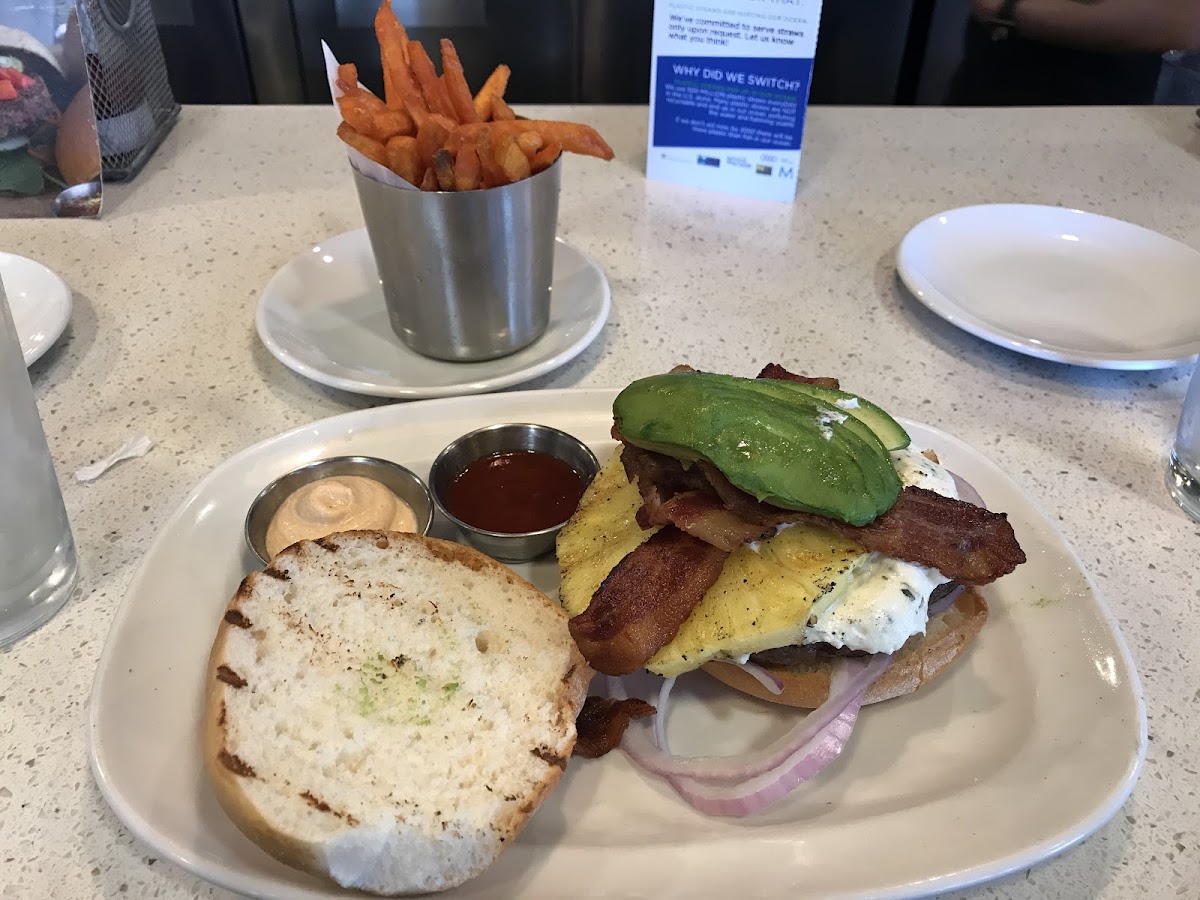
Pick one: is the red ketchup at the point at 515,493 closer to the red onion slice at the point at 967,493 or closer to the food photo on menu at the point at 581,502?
the food photo on menu at the point at 581,502

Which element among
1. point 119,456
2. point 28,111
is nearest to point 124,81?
point 28,111

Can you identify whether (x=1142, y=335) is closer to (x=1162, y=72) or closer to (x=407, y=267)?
(x=407, y=267)

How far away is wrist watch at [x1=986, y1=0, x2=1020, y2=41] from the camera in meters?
4.25

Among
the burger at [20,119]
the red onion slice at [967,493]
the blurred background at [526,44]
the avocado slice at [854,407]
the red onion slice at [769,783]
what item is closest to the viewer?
the red onion slice at [769,783]

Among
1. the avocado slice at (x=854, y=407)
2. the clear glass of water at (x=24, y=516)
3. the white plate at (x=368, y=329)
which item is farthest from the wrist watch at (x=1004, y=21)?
the clear glass of water at (x=24, y=516)

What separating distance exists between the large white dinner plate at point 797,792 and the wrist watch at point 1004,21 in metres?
3.56

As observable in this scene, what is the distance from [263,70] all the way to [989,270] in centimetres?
362

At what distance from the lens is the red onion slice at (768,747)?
131 centimetres

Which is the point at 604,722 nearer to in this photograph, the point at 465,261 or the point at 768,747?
the point at 768,747

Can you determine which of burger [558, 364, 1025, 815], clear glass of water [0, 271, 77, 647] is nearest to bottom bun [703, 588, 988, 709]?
burger [558, 364, 1025, 815]

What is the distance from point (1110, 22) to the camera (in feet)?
14.0

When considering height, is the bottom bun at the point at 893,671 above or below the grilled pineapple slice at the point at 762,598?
below

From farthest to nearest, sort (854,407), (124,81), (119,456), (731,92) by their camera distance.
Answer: (124,81) → (731,92) → (119,456) → (854,407)

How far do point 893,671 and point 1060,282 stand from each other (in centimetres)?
153
